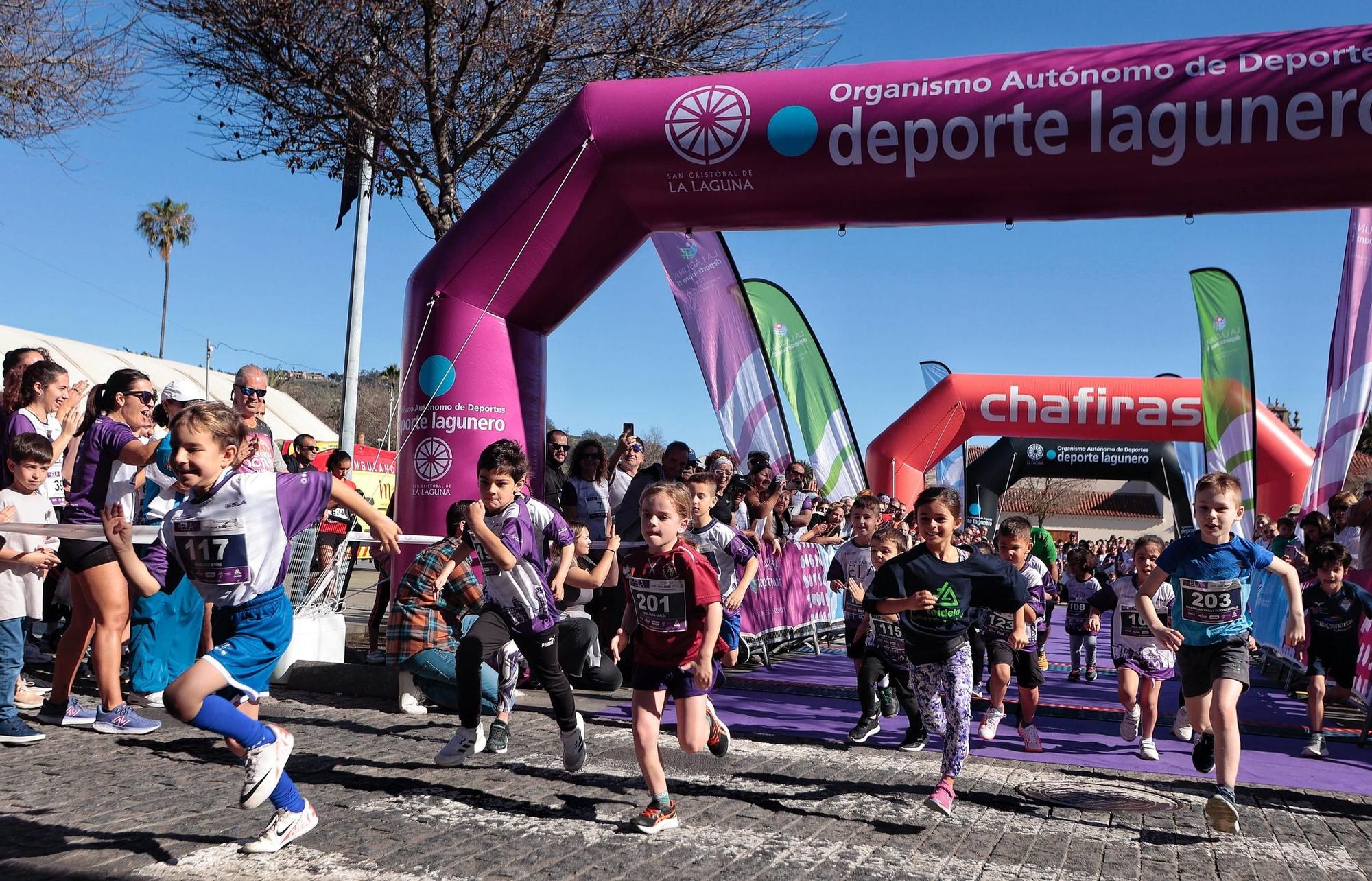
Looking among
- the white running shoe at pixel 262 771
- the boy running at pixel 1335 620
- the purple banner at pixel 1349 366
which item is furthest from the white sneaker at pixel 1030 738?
the purple banner at pixel 1349 366

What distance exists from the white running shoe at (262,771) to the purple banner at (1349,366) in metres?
13.3

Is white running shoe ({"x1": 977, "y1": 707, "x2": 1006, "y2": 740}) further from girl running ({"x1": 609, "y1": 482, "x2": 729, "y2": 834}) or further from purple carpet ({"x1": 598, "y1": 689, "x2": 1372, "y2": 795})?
girl running ({"x1": 609, "y1": 482, "x2": 729, "y2": 834})

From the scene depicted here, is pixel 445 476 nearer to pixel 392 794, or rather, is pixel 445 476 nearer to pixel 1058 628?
pixel 392 794

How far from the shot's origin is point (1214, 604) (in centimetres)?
544

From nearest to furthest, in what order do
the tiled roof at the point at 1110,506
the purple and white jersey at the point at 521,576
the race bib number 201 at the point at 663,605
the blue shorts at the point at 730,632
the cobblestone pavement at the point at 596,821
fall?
the cobblestone pavement at the point at 596,821, the race bib number 201 at the point at 663,605, the purple and white jersey at the point at 521,576, the blue shorts at the point at 730,632, the tiled roof at the point at 1110,506

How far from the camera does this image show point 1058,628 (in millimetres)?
20906

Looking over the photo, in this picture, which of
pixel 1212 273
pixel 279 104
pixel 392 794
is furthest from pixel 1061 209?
pixel 1212 273

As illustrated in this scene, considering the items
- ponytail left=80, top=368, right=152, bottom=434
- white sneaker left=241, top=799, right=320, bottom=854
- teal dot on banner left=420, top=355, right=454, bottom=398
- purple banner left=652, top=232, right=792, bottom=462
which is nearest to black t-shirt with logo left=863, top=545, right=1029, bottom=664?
white sneaker left=241, top=799, right=320, bottom=854

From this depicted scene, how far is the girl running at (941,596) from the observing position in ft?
18.0

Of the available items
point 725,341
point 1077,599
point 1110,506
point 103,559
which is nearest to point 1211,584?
point 103,559

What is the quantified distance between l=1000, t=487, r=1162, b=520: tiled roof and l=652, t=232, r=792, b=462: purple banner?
5709cm

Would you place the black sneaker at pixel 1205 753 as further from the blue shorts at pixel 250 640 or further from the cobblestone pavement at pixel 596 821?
the blue shorts at pixel 250 640

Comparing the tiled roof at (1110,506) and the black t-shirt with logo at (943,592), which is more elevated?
the tiled roof at (1110,506)

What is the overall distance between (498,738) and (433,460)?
10.5 ft
